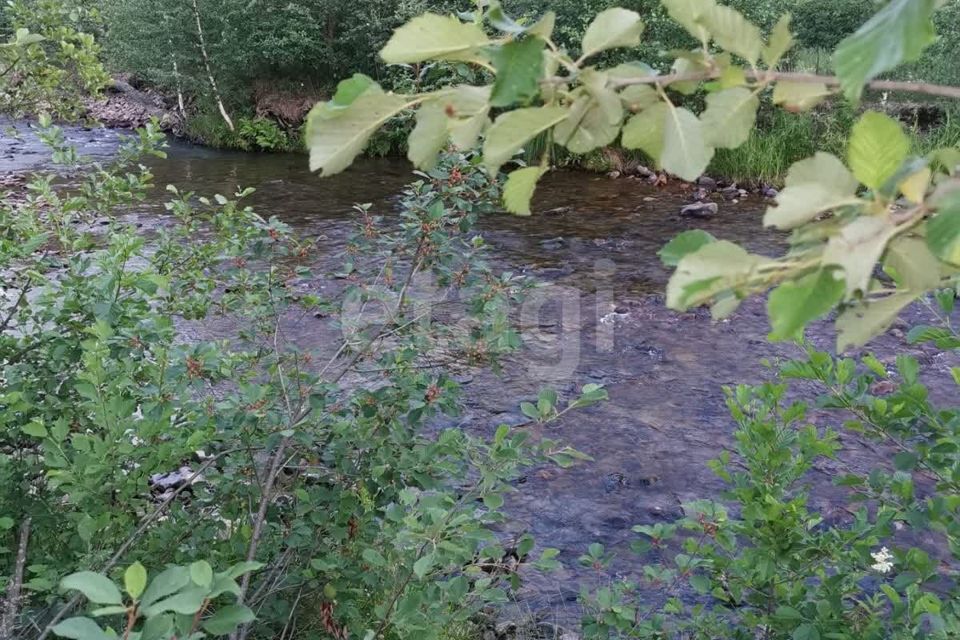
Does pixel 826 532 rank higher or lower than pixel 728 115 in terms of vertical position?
lower

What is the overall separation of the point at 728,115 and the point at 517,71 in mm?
202

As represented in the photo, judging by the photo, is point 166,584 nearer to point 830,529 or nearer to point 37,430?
point 37,430

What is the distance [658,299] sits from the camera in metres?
6.31

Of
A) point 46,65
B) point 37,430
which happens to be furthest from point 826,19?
point 37,430

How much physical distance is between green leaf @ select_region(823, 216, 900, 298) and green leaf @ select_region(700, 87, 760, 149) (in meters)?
0.20

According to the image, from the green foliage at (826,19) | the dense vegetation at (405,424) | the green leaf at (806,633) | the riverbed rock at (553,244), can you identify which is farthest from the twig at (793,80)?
the green foliage at (826,19)

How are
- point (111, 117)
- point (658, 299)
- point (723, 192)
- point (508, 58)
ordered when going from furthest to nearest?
point (111, 117) < point (723, 192) < point (658, 299) < point (508, 58)

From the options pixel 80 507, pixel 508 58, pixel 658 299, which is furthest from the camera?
pixel 658 299

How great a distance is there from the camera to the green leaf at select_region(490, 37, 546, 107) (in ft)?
1.86

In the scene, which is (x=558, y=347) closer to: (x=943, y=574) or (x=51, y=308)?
(x=943, y=574)

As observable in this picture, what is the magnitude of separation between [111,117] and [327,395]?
19.9 meters

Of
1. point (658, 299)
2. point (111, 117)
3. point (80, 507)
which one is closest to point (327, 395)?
point (80, 507)

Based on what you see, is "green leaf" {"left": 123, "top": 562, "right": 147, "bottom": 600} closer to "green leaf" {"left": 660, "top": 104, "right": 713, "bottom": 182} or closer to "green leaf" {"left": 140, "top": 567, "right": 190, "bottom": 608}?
"green leaf" {"left": 140, "top": 567, "right": 190, "bottom": 608}

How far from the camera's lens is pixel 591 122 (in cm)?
69
